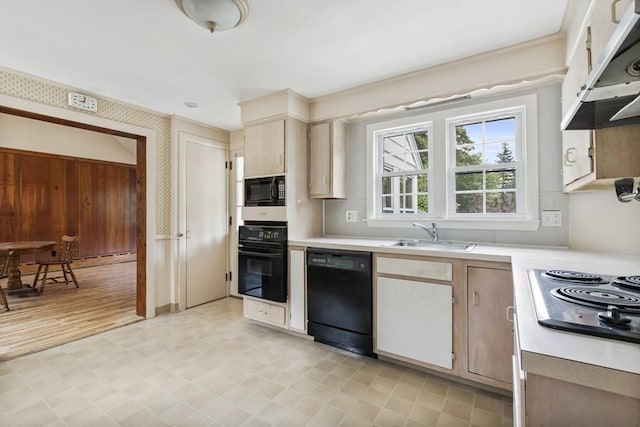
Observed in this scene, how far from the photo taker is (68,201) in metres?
6.30

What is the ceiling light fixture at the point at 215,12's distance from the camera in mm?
1650

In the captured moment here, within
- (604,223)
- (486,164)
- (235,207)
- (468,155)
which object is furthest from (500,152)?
(235,207)

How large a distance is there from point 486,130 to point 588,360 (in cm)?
242

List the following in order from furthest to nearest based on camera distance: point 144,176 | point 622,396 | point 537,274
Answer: point 144,176
point 537,274
point 622,396

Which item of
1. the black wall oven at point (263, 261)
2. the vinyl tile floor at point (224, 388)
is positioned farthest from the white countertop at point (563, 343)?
the black wall oven at point (263, 261)

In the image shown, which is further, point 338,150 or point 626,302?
point 338,150

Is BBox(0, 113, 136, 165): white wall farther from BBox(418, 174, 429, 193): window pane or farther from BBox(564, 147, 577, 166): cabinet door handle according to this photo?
BBox(564, 147, 577, 166): cabinet door handle

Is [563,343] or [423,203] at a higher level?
[423,203]

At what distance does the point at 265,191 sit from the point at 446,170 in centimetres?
178

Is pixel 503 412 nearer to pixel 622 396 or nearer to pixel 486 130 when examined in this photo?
pixel 622 396

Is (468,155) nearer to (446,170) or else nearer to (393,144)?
(446,170)

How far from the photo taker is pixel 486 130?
2.59 meters

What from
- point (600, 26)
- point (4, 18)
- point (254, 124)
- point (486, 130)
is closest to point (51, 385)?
point (4, 18)

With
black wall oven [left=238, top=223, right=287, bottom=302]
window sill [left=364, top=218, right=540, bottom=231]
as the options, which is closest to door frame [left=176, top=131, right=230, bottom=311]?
black wall oven [left=238, top=223, right=287, bottom=302]
